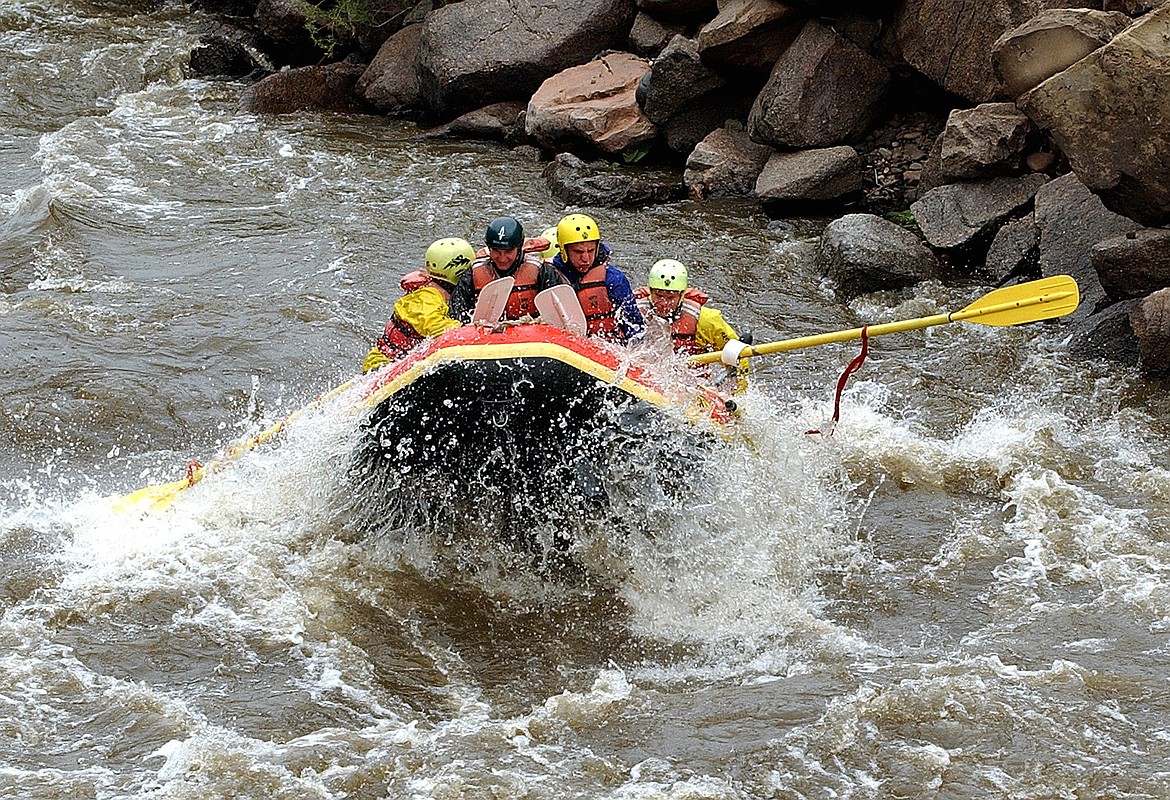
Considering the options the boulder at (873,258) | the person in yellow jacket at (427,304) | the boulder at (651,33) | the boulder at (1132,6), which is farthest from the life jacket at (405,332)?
the boulder at (651,33)

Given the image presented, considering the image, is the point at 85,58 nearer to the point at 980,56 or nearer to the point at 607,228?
the point at 607,228

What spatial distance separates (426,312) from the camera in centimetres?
733

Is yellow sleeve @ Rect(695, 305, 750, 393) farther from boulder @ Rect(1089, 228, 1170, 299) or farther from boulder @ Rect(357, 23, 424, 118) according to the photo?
boulder @ Rect(357, 23, 424, 118)

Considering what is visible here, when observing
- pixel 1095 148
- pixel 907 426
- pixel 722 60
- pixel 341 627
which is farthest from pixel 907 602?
pixel 722 60

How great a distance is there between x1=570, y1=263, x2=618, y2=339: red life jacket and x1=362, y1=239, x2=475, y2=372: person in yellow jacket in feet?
2.06

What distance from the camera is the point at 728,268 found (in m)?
11.1

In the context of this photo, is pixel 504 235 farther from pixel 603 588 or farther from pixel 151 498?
pixel 151 498

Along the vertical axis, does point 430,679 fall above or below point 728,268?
below

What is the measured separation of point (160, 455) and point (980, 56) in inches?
286

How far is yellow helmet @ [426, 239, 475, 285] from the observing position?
7441 millimetres

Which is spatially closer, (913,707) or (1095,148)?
(913,707)

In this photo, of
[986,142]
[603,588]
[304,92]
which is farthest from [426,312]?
[304,92]

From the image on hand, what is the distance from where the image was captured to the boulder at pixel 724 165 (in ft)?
41.1

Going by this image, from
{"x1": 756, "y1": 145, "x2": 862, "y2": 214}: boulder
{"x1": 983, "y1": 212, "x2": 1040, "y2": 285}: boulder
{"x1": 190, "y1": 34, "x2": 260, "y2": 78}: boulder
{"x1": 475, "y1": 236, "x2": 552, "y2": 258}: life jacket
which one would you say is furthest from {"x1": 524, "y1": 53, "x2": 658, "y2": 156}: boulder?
{"x1": 475, "y1": 236, "x2": 552, "y2": 258}: life jacket
